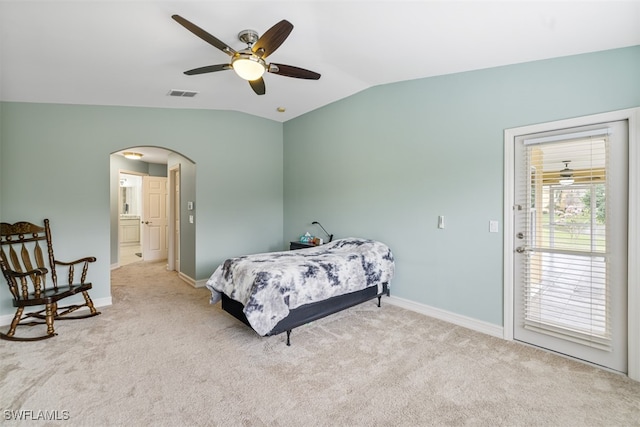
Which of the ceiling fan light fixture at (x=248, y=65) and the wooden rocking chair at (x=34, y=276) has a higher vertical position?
the ceiling fan light fixture at (x=248, y=65)

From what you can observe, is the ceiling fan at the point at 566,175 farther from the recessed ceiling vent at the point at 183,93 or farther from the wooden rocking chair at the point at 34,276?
the wooden rocking chair at the point at 34,276

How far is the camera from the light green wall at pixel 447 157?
2.51 m

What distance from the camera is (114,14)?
84.1 inches

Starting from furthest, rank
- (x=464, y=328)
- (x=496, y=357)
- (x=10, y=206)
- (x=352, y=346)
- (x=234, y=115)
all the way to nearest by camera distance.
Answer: (x=234, y=115) → (x=10, y=206) → (x=464, y=328) → (x=352, y=346) → (x=496, y=357)

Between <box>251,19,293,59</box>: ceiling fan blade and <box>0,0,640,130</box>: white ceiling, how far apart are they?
0.25 m

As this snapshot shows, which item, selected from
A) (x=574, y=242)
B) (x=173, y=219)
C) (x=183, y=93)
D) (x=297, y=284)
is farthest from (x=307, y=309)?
(x=173, y=219)

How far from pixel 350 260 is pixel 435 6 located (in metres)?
2.34

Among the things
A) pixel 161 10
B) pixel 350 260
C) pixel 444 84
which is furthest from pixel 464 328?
pixel 161 10

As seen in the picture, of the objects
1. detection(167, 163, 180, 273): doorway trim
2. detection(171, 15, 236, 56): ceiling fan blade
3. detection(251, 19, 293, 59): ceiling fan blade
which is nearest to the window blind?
detection(251, 19, 293, 59): ceiling fan blade

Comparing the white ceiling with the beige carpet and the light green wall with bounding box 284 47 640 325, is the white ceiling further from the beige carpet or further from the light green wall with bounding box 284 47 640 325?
the beige carpet

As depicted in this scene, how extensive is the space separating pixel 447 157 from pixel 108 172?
4.21 m

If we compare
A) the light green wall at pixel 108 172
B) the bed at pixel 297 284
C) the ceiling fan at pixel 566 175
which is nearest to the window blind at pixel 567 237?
the ceiling fan at pixel 566 175

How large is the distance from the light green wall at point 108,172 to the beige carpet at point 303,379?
130cm

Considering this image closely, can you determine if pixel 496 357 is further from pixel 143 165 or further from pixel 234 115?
pixel 143 165
